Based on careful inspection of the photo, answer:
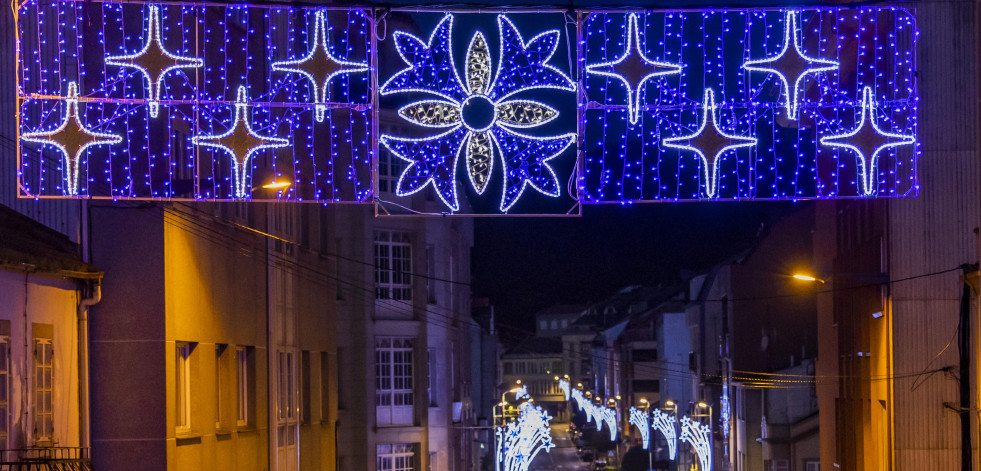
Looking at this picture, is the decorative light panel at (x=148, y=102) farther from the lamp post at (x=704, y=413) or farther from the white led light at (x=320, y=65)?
the lamp post at (x=704, y=413)

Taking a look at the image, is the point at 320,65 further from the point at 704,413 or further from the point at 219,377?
the point at 704,413

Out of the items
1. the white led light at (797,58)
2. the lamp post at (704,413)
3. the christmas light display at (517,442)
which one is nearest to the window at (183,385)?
the white led light at (797,58)

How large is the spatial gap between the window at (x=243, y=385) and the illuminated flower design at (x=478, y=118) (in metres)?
8.07

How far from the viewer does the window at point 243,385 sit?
21.9 metres

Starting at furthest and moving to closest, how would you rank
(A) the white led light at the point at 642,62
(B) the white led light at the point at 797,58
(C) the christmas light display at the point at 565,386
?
1. (C) the christmas light display at the point at 565,386
2. (B) the white led light at the point at 797,58
3. (A) the white led light at the point at 642,62

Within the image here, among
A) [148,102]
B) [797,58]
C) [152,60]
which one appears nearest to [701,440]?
[797,58]

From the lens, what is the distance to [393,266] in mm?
35281

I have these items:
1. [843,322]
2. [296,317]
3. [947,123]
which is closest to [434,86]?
[947,123]

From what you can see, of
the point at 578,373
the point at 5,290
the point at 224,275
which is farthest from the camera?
the point at 578,373

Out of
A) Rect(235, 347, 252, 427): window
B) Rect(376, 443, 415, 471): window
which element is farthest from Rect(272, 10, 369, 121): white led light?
Rect(376, 443, 415, 471): window

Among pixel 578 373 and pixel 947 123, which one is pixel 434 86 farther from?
pixel 578 373

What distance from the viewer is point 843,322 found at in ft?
105

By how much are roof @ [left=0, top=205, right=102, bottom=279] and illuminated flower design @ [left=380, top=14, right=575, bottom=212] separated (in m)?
3.96

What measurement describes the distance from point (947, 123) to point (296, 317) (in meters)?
12.9
